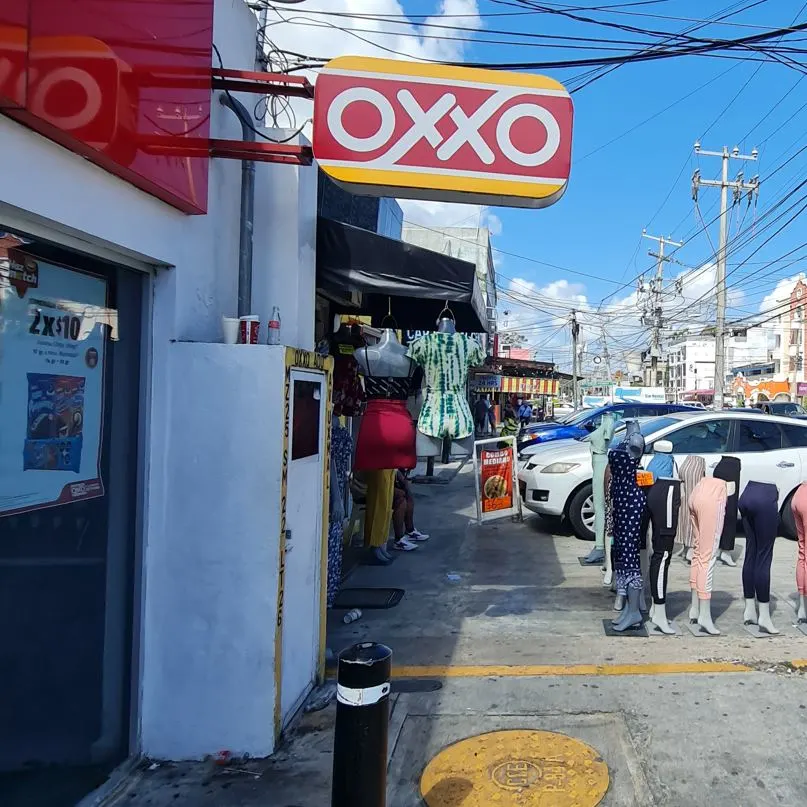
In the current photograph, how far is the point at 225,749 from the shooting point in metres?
3.21

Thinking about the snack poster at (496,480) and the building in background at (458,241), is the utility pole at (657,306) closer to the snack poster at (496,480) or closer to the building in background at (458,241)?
the building in background at (458,241)

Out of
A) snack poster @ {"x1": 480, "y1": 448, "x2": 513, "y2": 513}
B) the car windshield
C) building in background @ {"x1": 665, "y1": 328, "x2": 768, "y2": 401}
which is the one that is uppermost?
building in background @ {"x1": 665, "y1": 328, "x2": 768, "y2": 401}

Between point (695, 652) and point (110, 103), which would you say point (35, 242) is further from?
point (695, 652)

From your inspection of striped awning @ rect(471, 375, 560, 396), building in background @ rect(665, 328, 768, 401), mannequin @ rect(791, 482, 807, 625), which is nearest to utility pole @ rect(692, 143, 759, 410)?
striped awning @ rect(471, 375, 560, 396)

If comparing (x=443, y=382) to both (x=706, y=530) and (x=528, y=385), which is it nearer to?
(x=706, y=530)

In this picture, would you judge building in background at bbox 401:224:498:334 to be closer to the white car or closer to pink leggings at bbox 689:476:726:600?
the white car

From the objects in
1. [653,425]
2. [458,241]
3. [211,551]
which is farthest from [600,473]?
[458,241]

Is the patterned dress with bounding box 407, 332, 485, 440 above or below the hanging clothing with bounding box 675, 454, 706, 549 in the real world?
above

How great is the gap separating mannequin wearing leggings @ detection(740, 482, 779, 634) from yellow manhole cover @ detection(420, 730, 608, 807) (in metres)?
2.36

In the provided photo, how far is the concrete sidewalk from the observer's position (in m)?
2.94

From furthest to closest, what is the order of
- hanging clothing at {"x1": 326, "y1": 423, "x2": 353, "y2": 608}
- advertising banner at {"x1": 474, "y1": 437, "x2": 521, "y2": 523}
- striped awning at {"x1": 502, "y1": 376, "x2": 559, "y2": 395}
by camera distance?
striped awning at {"x1": 502, "y1": 376, "x2": 559, "y2": 395}, advertising banner at {"x1": 474, "y1": 437, "x2": 521, "y2": 523}, hanging clothing at {"x1": 326, "y1": 423, "x2": 353, "y2": 608}

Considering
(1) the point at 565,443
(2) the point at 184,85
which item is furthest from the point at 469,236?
(2) the point at 184,85

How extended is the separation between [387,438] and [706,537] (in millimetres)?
2641

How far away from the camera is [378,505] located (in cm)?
653
